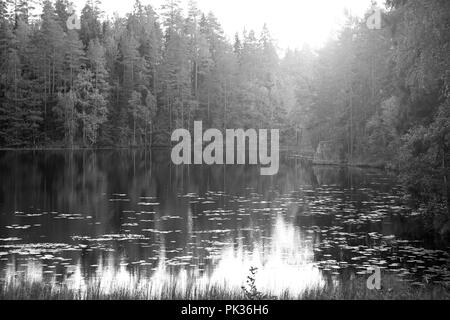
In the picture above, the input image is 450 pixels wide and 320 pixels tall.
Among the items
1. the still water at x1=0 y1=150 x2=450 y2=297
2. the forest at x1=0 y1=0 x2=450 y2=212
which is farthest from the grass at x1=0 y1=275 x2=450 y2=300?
the forest at x1=0 y1=0 x2=450 y2=212

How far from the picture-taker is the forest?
217 ft

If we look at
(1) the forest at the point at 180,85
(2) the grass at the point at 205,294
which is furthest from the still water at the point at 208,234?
(1) the forest at the point at 180,85

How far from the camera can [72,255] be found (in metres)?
19.3

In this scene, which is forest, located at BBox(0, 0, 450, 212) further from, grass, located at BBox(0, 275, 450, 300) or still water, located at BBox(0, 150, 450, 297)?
grass, located at BBox(0, 275, 450, 300)

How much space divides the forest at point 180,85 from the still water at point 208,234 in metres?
4.83

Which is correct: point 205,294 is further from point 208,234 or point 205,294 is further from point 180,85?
point 180,85

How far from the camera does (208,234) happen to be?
23.9 m

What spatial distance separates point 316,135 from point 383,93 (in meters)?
15.2

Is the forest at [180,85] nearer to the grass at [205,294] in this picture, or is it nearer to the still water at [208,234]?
the still water at [208,234]

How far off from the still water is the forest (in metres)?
4.83

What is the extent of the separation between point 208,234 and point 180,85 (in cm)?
8142

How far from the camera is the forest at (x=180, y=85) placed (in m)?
66.1

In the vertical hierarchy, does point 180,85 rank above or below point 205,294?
above

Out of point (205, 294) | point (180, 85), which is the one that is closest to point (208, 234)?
point (205, 294)
